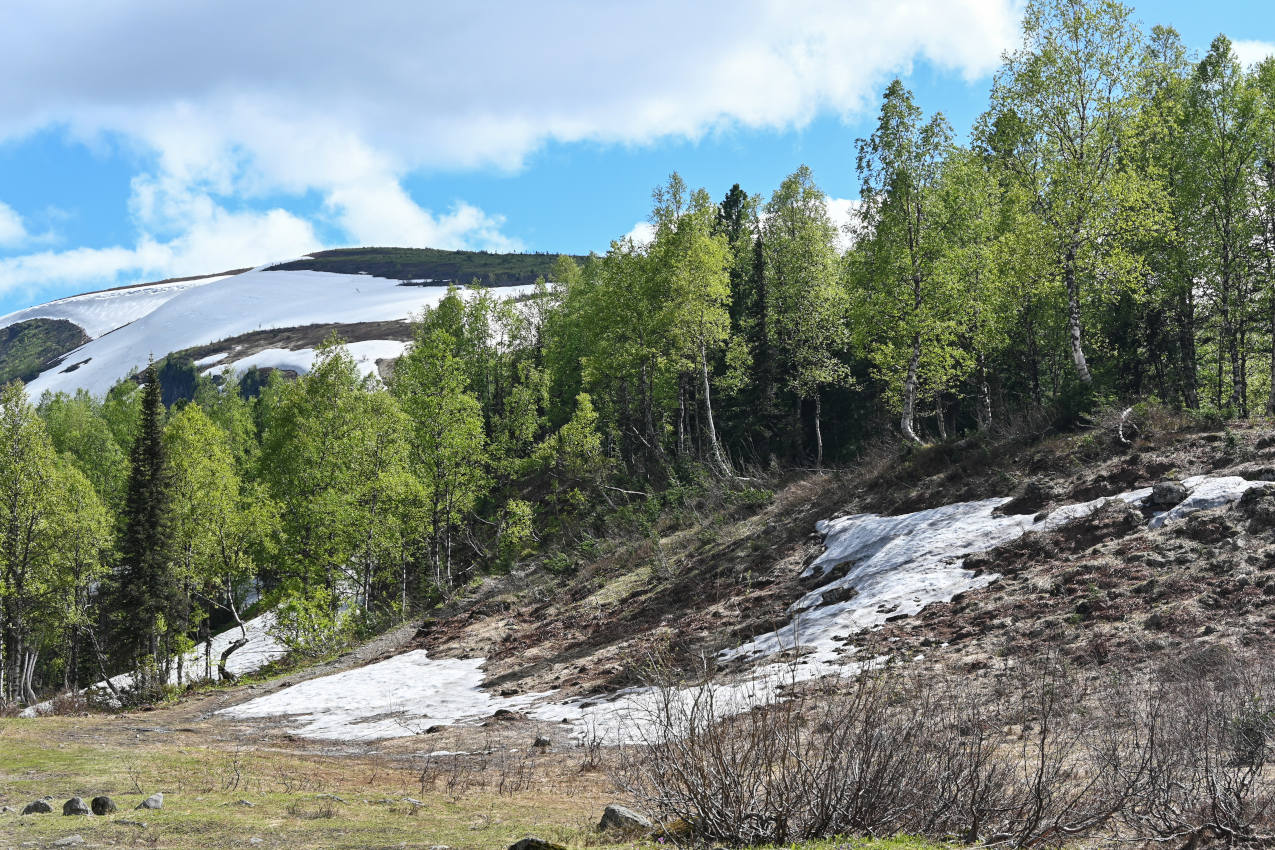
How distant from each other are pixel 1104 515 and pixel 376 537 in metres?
24.6

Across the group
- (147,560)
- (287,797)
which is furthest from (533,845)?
(147,560)

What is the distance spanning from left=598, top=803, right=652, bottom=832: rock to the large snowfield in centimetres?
588

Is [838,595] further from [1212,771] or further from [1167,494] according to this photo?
[1212,771]

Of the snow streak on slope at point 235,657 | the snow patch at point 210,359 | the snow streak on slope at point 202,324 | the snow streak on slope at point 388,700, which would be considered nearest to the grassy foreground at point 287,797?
the snow streak on slope at point 388,700

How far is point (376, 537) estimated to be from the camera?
31.9m

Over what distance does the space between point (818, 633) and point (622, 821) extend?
35.7ft

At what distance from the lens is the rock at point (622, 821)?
7246 mm

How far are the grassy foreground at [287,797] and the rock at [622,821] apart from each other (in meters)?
0.14

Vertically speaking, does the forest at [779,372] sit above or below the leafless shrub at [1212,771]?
above

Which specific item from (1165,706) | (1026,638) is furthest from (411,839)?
(1026,638)

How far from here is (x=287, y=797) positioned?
9.42 meters

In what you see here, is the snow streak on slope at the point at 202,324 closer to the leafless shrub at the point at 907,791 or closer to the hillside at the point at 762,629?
the hillside at the point at 762,629

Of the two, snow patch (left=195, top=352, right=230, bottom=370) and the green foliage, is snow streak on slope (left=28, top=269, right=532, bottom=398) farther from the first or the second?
the green foliage

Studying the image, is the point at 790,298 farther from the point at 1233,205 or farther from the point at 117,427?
the point at 117,427
